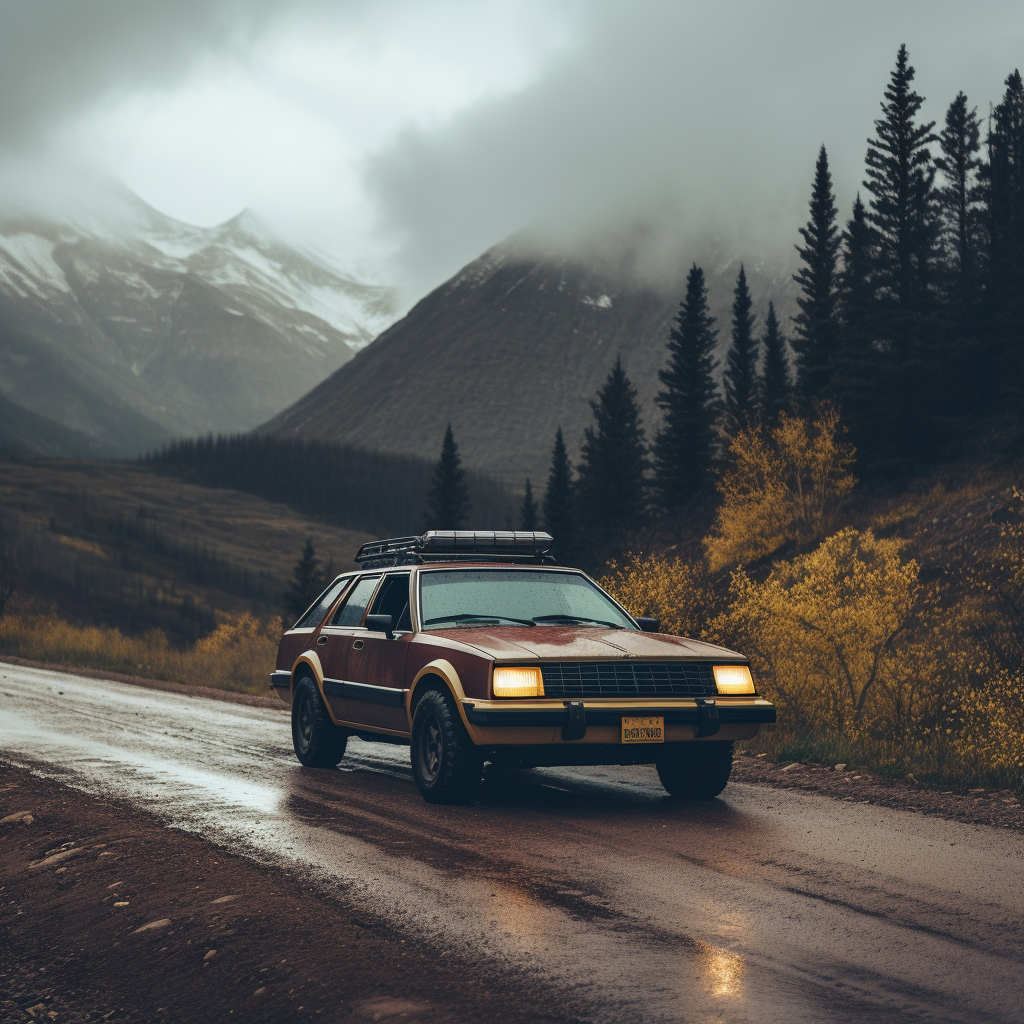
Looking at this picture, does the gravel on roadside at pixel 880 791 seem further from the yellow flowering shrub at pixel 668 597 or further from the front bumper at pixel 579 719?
the yellow flowering shrub at pixel 668 597

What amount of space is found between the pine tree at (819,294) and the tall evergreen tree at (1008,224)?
8.84 meters

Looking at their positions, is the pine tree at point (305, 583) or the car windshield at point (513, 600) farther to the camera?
the pine tree at point (305, 583)

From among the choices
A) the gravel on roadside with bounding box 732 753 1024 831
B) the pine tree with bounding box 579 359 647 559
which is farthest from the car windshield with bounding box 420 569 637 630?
the pine tree with bounding box 579 359 647 559

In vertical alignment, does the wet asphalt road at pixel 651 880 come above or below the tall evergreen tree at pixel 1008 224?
below

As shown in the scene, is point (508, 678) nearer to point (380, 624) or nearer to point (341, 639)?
point (380, 624)

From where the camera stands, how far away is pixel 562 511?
9081 centimetres

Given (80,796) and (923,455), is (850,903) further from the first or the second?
(923,455)

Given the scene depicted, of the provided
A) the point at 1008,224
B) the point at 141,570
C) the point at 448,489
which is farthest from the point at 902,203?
the point at 141,570

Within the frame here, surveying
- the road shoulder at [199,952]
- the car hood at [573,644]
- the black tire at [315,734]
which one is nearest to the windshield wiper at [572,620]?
the car hood at [573,644]

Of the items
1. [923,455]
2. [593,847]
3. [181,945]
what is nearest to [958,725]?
[593,847]

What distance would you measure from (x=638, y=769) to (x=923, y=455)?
45463mm

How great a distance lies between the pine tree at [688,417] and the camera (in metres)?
75.2

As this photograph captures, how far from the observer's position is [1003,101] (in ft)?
222

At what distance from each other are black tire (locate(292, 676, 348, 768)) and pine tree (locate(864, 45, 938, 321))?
50.7 m
